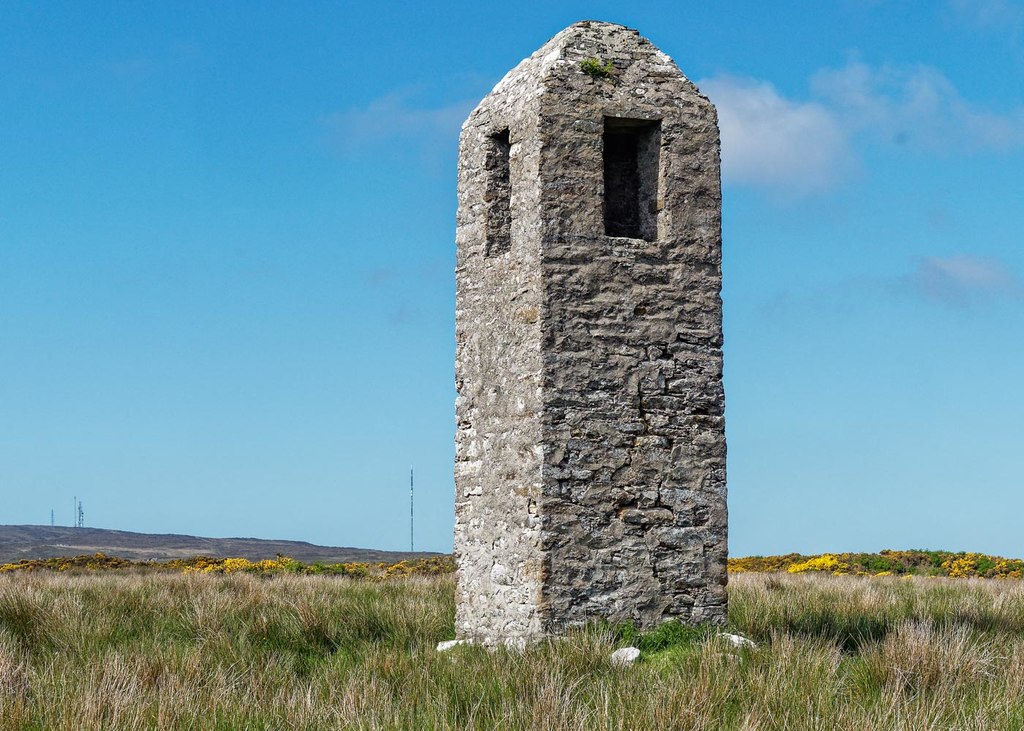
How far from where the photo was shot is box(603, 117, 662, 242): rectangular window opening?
27.6 ft

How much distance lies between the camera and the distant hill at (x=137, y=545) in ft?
131

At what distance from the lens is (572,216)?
8.00m

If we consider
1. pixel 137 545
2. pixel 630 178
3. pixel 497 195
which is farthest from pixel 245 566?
pixel 137 545

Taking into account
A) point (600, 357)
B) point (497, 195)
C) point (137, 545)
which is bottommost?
point (137, 545)

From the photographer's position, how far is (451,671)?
6988 mm

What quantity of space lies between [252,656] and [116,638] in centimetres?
168

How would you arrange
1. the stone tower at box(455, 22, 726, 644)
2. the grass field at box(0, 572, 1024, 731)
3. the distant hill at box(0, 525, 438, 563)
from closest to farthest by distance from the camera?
the grass field at box(0, 572, 1024, 731)
the stone tower at box(455, 22, 726, 644)
the distant hill at box(0, 525, 438, 563)

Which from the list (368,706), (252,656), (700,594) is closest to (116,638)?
(252,656)

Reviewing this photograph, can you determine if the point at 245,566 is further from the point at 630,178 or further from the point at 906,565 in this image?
the point at 630,178

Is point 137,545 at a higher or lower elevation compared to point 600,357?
lower

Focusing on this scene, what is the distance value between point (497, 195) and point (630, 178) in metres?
1.02

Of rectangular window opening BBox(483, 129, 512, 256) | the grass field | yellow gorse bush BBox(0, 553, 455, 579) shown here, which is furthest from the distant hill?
rectangular window opening BBox(483, 129, 512, 256)

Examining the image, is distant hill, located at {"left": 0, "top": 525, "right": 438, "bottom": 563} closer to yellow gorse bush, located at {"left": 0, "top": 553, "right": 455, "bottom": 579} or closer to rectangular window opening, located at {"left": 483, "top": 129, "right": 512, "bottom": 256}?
yellow gorse bush, located at {"left": 0, "top": 553, "right": 455, "bottom": 579}

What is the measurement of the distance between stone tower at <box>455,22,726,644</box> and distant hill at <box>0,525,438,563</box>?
29573 mm
